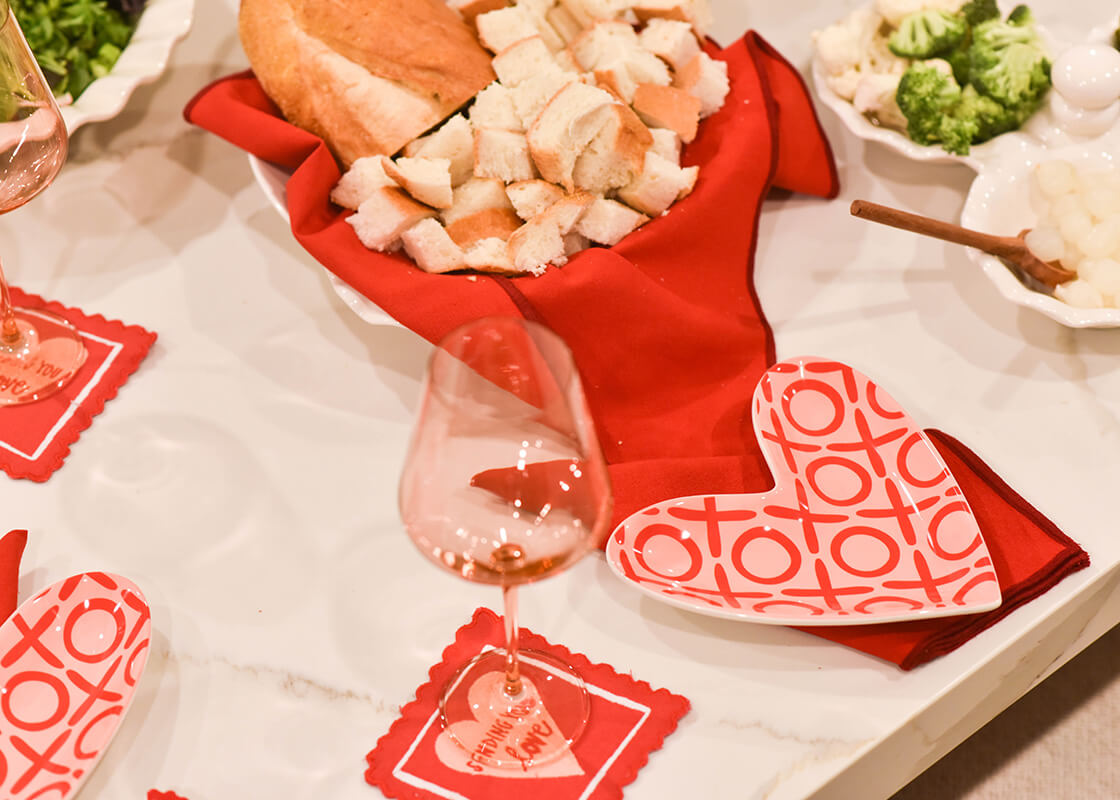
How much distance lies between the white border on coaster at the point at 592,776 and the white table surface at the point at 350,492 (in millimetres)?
30

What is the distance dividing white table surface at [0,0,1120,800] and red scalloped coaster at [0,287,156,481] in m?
0.02

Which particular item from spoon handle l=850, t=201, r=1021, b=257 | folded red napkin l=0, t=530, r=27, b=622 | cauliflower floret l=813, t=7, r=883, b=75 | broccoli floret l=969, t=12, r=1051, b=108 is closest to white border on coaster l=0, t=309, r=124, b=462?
folded red napkin l=0, t=530, r=27, b=622

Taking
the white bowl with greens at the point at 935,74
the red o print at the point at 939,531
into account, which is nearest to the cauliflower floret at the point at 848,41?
the white bowl with greens at the point at 935,74

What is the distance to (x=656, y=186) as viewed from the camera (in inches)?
47.5

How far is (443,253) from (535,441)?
418 mm

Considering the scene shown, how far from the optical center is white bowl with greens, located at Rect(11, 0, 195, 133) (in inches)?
51.8

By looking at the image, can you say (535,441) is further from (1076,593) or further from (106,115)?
(106,115)

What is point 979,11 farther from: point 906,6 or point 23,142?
point 23,142

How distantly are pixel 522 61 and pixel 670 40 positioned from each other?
0.61ft

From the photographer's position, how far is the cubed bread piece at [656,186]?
47.3 inches

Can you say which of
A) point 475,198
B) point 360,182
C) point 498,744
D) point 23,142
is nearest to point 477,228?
point 475,198

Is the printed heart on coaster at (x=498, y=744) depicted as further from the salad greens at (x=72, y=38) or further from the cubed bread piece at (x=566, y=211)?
the salad greens at (x=72, y=38)

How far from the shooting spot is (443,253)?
3.83 feet

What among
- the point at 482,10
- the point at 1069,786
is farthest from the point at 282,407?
the point at 1069,786
